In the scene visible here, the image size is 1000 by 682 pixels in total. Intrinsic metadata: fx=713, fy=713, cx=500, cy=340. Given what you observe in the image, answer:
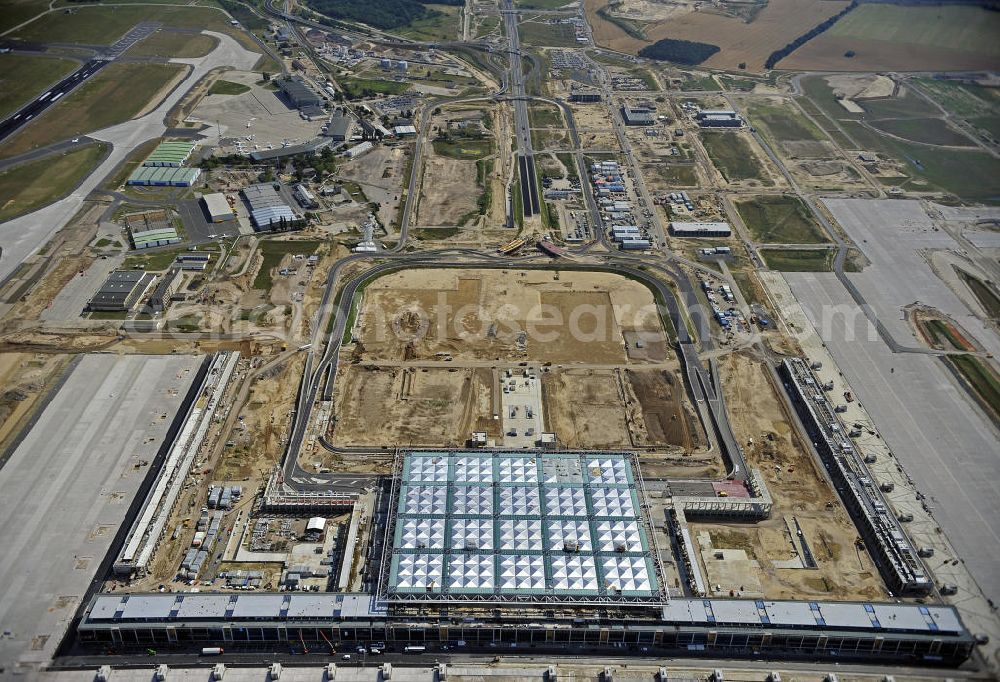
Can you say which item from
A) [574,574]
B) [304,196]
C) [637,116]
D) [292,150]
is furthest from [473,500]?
[637,116]

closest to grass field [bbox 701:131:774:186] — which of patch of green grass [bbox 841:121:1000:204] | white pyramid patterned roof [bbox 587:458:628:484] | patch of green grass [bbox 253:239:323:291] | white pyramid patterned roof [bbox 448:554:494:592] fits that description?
patch of green grass [bbox 841:121:1000:204]

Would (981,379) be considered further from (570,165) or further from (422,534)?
(570,165)

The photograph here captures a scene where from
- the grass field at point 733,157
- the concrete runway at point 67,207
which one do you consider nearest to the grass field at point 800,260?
the grass field at point 733,157

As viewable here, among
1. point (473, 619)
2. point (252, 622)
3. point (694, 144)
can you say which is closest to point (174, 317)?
point (252, 622)

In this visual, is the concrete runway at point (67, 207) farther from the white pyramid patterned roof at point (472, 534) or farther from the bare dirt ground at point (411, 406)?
the white pyramid patterned roof at point (472, 534)

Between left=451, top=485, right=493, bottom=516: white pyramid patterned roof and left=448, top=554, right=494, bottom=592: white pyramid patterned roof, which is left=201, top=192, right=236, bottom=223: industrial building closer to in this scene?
left=451, top=485, right=493, bottom=516: white pyramid patterned roof
